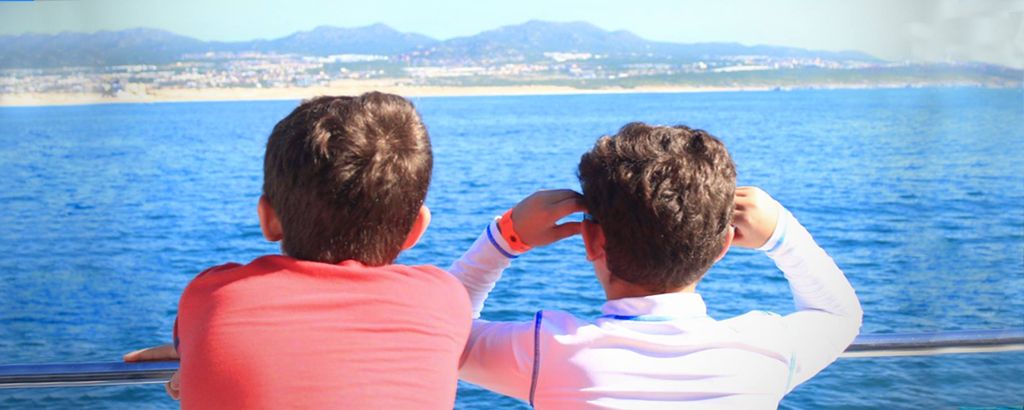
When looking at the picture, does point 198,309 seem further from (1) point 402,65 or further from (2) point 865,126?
(1) point 402,65

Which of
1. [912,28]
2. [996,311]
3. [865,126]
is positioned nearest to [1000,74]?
[912,28]

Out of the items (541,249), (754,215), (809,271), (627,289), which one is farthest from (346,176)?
(541,249)

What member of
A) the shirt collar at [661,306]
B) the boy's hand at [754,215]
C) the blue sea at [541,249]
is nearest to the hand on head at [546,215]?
the shirt collar at [661,306]

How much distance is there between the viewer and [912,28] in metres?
87.9

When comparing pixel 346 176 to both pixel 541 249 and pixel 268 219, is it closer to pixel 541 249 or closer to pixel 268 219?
pixel 268 219

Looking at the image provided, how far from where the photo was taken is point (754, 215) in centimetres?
114

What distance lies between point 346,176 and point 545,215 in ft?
0.92

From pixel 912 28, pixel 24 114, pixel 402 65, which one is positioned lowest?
pixel 24 114

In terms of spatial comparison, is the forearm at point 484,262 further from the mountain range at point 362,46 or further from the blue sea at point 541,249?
the mountain range at point 362,46

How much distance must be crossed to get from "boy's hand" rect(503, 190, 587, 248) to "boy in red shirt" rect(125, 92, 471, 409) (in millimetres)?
140

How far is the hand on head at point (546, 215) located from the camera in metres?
1.11

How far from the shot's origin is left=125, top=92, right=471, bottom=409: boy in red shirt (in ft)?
3.13

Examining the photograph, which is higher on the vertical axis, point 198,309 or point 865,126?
point 198,309

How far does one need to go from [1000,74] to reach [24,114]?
111 m
